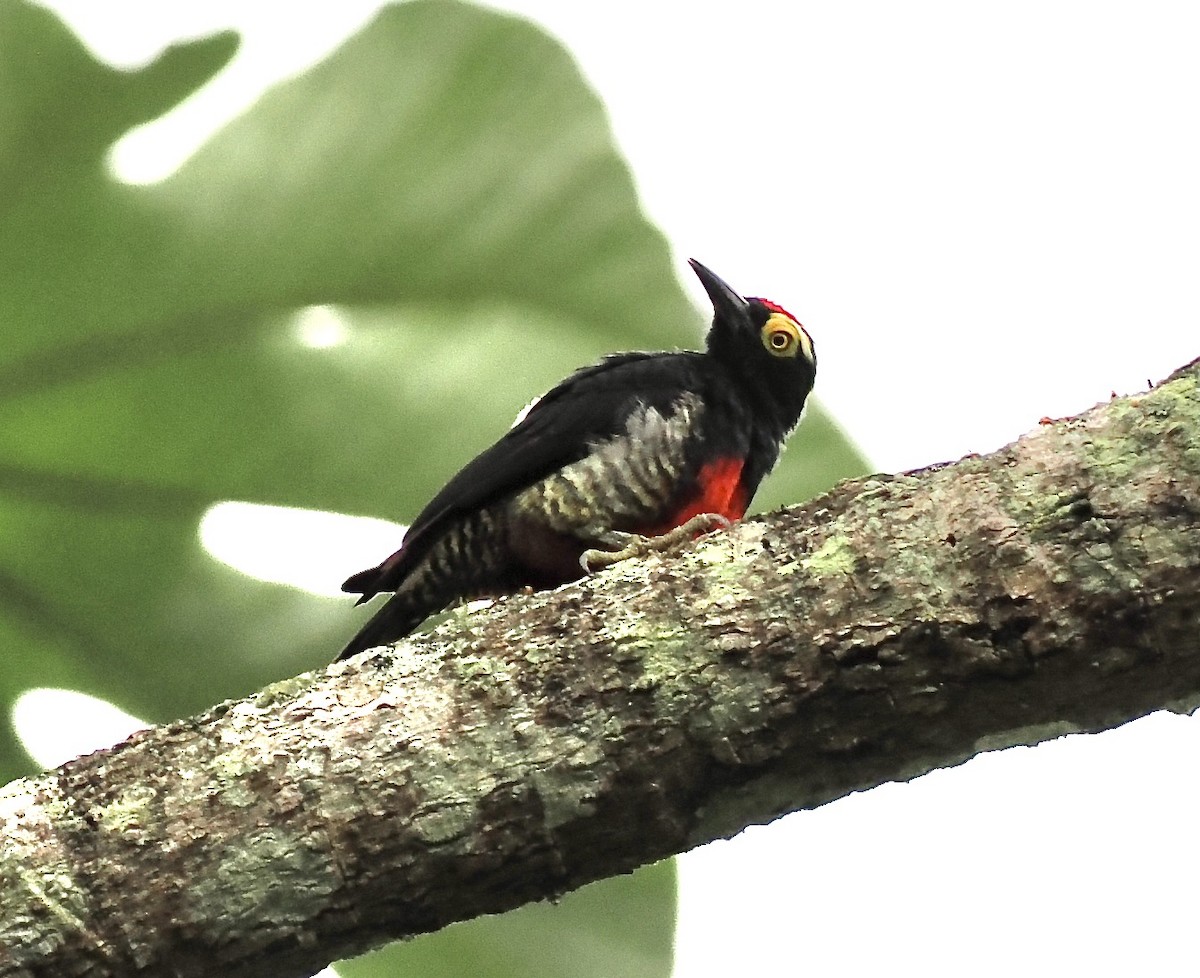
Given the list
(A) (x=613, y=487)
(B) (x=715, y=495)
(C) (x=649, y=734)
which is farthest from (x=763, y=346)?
(C) (x=649, y=734)

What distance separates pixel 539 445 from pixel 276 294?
701 millimetres

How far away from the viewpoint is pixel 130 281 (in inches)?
101

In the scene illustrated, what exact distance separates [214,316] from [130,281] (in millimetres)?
166

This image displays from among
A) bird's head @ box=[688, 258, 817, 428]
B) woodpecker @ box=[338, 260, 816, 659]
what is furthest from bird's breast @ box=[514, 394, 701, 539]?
bird's head @ box=[688, 258, 817, 428]

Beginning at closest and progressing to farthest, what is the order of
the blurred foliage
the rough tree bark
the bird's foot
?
the rough tree bark → the bird's foot → the blurred foliage

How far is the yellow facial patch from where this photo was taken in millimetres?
2664

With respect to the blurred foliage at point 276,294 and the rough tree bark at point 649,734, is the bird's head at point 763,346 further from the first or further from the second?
the rough tree bark at point 649,734

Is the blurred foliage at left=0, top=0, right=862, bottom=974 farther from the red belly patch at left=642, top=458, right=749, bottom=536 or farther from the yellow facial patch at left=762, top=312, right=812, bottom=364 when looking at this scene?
the red belly patch at left=642, top=458, right=749, bottom=536

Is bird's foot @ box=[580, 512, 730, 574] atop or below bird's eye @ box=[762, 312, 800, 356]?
below

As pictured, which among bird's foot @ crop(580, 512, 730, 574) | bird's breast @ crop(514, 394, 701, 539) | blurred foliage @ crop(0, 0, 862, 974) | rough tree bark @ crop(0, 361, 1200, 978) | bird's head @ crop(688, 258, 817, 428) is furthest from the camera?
bird's head @ crop(688, 258, 817, 428)

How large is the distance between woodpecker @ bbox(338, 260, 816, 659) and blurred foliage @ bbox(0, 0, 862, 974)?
300 mm

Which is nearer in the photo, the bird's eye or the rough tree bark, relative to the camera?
the rough tree bark

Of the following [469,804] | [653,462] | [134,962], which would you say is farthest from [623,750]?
[653,462]

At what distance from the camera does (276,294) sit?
2.63 m
